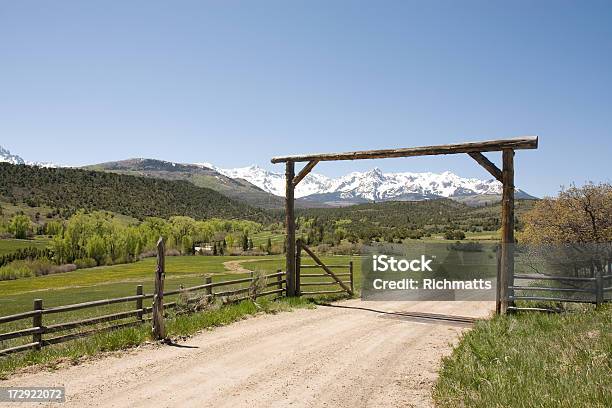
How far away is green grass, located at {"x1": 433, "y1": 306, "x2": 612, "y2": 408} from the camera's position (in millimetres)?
5672

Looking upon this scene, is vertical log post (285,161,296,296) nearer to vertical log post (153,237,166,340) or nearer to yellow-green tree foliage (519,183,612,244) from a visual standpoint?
vertical log post (153,237,166,340)

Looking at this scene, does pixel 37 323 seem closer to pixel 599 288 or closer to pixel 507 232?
pixel 507 232

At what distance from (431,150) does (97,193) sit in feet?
394

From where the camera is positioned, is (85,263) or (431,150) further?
(85,263)

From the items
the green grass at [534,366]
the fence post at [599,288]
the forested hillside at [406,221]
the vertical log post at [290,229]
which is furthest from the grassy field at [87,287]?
the forested hillside at [406,221]

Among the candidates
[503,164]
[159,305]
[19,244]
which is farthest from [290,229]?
[19,244]

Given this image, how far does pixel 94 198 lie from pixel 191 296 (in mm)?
113834

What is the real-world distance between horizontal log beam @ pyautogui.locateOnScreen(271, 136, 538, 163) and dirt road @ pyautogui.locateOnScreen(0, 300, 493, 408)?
4.95m

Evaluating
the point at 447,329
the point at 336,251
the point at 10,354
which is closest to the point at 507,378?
the point at 447,329

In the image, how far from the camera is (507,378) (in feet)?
22.0

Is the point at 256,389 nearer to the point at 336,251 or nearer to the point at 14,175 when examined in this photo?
the point at 336,251

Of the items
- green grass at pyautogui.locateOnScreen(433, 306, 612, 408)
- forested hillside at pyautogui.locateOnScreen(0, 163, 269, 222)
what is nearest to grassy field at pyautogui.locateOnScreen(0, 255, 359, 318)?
green grass at pyautogui.locateOnScreen(433, 306, 612, 408)

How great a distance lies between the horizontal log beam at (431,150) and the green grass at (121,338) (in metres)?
5.24

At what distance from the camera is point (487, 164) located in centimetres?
1313
